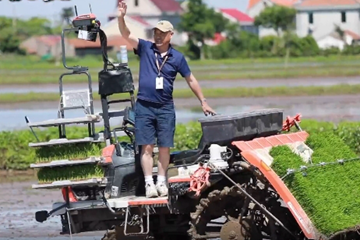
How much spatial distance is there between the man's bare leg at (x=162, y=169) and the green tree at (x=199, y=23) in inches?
2058

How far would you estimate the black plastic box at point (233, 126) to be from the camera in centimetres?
834

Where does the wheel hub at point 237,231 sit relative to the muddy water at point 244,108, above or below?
above

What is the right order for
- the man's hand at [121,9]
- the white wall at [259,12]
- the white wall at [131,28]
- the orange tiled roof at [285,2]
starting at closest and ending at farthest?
the man's hand at [121,9]
the white wall at [131,28]
the orange tiled roof at [285,2]
the white wall at [259,12]

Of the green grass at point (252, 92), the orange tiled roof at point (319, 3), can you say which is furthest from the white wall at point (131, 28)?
the orange tiled roof at point (319, 3)

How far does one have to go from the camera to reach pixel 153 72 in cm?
849

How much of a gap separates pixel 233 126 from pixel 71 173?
5.14 ft

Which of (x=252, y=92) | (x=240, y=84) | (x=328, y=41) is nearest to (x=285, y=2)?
(x=328, y=41)

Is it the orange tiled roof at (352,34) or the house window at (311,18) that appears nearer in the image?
the orange tiled roof at (352,34)

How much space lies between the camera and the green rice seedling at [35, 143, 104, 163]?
843cm

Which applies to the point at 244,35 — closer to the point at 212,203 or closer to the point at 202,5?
the point at 202,5

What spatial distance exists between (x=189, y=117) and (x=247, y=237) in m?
15.2

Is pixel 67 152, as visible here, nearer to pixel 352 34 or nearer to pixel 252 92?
pixel 252 92

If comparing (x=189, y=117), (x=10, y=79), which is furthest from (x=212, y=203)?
(x=10, y=79)

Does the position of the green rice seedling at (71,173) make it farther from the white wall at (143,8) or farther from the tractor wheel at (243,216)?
the white wall at (143,8)
